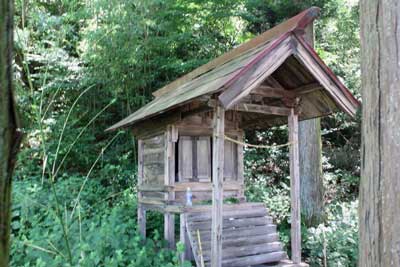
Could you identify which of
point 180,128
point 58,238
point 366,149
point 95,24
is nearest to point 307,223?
point 180,128

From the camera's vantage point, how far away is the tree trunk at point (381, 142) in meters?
2.25

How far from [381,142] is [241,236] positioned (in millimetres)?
3471

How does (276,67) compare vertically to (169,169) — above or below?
above

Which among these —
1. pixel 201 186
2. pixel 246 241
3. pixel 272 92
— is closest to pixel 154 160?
pixel 201 186

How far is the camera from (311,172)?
829cm

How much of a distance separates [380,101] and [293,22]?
271 centimetres

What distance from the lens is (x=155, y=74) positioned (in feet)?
34.6

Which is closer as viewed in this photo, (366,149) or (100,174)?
(366,149)

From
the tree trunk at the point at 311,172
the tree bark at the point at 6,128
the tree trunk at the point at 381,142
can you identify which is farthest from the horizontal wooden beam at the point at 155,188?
the tree bark at the point at 6,128

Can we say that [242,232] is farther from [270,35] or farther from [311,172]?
[311,172]

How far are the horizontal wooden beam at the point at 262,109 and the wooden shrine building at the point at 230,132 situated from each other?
0.01m

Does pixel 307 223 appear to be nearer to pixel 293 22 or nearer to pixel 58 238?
pixel 293 22

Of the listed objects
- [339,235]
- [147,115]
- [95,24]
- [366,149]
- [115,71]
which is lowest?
[339,235]

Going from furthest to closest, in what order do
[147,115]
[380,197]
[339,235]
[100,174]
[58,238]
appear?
[100,174]
[339,235]
[147,115]
[58,238]
[380,197]
